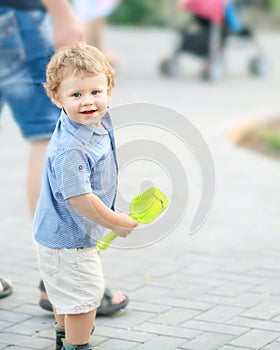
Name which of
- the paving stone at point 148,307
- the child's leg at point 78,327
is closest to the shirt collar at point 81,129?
the child's leg at point 78,327

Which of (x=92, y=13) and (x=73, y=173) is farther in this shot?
(x=92, y=13)

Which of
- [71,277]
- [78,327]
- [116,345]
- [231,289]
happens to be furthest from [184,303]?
[71,277]

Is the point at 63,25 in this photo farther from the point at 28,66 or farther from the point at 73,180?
the point at 73,180

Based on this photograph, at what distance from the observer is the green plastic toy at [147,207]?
11.3 feet

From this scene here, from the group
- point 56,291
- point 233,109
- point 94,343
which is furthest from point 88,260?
point 233,109

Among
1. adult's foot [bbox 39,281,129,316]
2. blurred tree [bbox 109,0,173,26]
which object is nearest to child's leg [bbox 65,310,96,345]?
adult's foot [bbox 39,281,129,316]

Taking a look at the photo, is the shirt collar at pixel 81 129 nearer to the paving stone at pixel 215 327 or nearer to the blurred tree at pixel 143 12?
the paving stone at pixel 215 327

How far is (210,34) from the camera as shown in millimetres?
12062

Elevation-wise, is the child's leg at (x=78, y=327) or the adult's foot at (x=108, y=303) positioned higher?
the adult's foot at (x=108, y=303)

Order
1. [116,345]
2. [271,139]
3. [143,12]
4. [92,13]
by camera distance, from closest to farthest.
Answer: [116,345] < [271,139] < [92,13] < [143,12]

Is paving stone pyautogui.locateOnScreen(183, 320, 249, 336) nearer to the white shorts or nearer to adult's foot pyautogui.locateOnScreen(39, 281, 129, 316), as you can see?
adult's foot pyautogui.locateOnScreen(39, 281, 129, 316)

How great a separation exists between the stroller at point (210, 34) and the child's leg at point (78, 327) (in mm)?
8578

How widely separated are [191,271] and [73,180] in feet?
5.61

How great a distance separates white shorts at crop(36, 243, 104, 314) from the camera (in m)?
3.58
